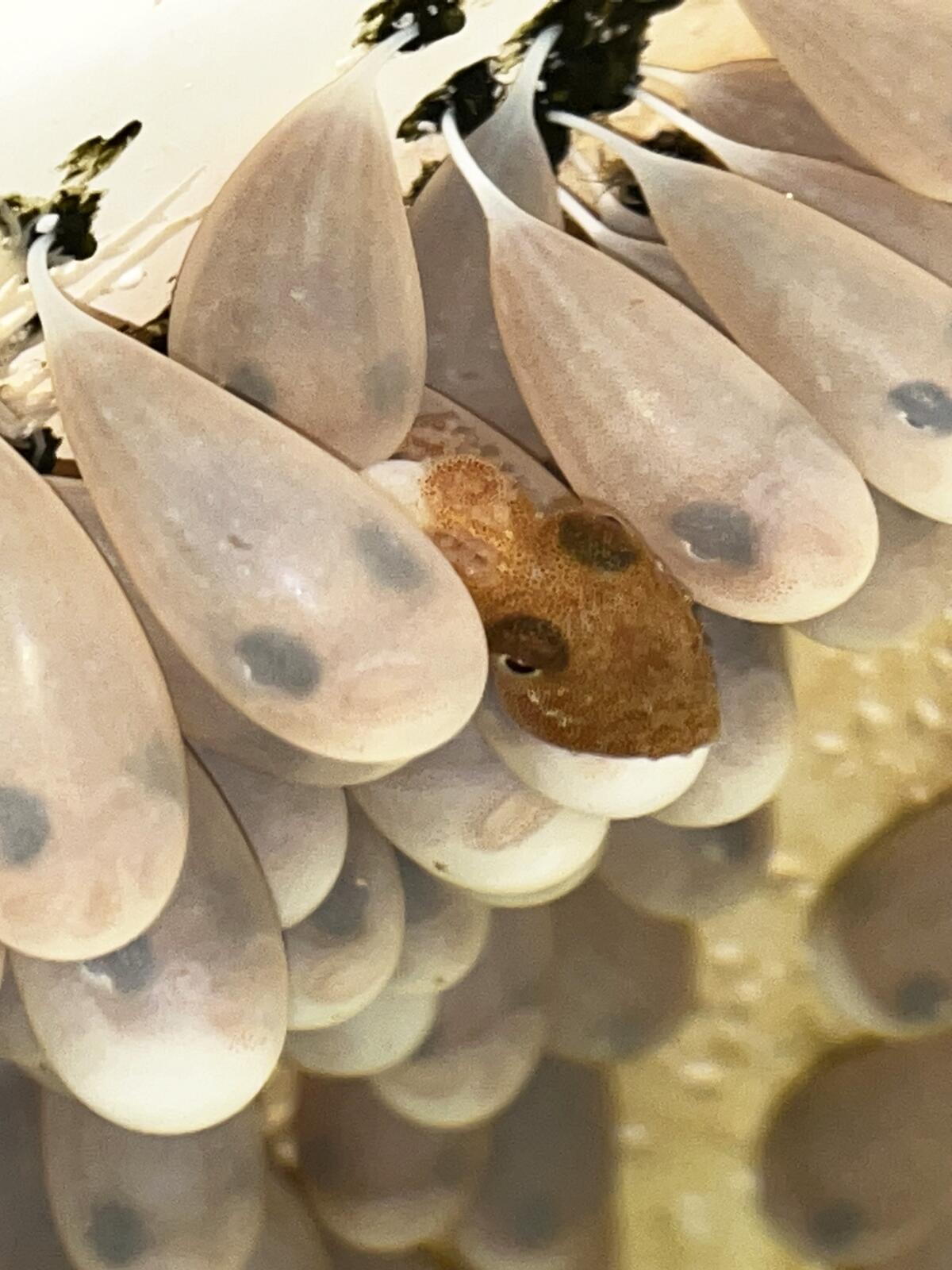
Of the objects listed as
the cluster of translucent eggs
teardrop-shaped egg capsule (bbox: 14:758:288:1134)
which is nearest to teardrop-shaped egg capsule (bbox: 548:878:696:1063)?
the cluster of translucent eggs

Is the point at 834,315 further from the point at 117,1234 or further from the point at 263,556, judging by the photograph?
the point at 117,1234

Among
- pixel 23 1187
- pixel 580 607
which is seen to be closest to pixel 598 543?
pixel 580 607

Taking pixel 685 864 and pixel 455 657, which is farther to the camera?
pixel 685 864

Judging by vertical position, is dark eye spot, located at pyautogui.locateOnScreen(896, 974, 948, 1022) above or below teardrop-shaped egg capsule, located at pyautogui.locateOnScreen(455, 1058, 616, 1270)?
below

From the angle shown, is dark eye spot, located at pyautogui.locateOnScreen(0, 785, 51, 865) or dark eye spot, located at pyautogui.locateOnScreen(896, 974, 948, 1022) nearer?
dark eye spot, located at pyautogui.locateOnScreen(0, 785, 51, 865)

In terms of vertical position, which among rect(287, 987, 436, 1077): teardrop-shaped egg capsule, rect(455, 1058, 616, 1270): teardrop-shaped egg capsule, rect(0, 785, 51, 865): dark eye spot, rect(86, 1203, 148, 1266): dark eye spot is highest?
rect(0, 785, 51, 865): dark eye spot

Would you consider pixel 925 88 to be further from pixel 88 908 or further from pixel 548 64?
pixel 88 908

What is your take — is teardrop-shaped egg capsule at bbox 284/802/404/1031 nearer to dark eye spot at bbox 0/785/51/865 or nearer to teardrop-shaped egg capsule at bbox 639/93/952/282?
dark eye spot at bbox 0/785/51/865
